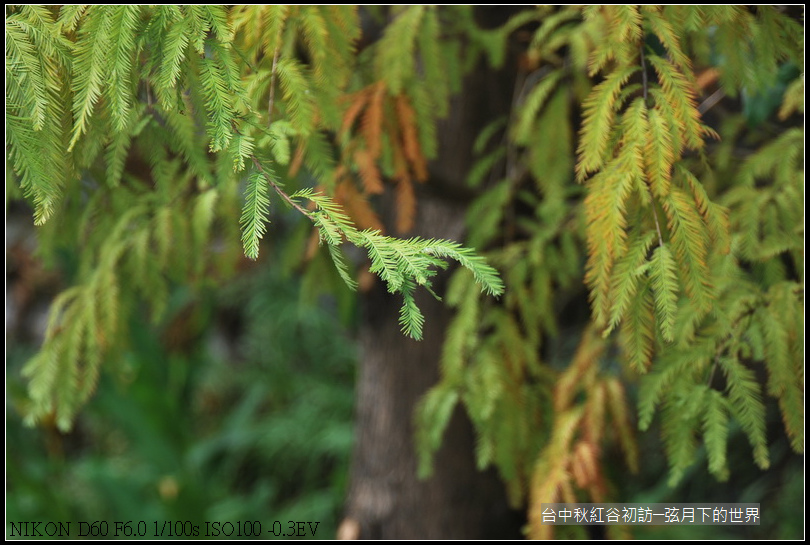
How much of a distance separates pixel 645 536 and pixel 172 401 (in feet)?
5.40

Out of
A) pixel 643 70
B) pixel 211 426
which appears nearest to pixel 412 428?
pixel 643 70

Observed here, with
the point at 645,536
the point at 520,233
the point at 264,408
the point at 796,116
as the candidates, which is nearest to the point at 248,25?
the point at 520,233

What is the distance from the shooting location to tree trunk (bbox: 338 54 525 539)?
69.7 inches

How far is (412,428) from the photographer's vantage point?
184 cm

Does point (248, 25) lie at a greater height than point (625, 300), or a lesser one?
greater

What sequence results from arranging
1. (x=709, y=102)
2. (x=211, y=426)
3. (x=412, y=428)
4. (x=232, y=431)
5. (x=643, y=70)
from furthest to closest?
(x=211, y=426)
(x=232, y=431)
(x=412, y=428)
(x=709, y=102)
(x=643, y=70)

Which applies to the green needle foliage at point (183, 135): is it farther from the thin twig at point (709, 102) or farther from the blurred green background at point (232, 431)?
the thin twig at point (709, 102)

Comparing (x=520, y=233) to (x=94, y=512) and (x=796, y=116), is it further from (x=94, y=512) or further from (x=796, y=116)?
(x=94, y=512)

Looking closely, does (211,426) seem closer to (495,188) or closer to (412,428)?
(412,428)

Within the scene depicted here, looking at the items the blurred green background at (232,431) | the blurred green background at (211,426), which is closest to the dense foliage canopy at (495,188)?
the blurred green background at (232,431)

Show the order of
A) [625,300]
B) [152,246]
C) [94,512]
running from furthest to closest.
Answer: [94,512] → [152,246] → [625,300]

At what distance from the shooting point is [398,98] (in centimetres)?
126

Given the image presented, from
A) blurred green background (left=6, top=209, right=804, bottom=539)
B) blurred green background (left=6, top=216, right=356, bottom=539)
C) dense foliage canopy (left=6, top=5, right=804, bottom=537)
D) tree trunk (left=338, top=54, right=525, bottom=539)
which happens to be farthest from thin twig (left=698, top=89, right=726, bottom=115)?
blurred green background (left=6, top=216, right=356, bottom=539)

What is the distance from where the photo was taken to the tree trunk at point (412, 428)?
5.81ft
